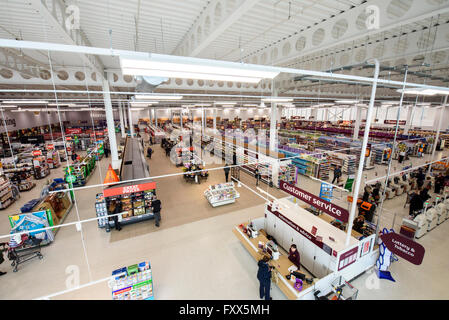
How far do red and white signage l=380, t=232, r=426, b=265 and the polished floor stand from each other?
1374mm

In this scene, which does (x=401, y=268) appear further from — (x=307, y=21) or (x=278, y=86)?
(x=278, y=86)

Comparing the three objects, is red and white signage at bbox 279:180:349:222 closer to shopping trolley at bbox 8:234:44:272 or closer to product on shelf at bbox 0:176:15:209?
shopping trolley at bbox 8:234:44:272

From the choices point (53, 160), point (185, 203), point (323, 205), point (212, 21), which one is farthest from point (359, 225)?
point (53, 160)

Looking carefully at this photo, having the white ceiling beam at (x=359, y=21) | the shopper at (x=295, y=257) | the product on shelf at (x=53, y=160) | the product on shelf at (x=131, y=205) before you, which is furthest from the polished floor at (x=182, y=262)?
the product on shelf at (x=53, y=160)

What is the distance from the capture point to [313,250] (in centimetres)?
557

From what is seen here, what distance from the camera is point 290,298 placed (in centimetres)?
443

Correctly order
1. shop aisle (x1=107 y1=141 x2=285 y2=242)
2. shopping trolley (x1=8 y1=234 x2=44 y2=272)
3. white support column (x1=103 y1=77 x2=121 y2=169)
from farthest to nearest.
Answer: white support column (x1=103 y1=77 x2=121 y2=169) < shop aisle (x1=107 y1=141 x2=285 y2=242) < shopping trolley (x1=8 y1=234 x2=44 y2=272)

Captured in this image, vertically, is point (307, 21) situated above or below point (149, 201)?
above

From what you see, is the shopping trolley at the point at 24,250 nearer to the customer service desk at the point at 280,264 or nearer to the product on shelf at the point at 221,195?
the product on shelf at the point at 221,195

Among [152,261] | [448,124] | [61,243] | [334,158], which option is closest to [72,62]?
[61,243]

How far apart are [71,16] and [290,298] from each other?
7.17 m

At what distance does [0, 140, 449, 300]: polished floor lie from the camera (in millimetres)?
5004

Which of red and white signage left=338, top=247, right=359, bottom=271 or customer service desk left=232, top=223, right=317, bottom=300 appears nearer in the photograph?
customer service desk left=232, top=223, right=317, bottom=300

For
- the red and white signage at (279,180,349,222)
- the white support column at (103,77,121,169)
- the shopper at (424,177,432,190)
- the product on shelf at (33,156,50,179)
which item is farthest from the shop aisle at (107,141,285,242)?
the product on shelf at (33,156,50,179)
